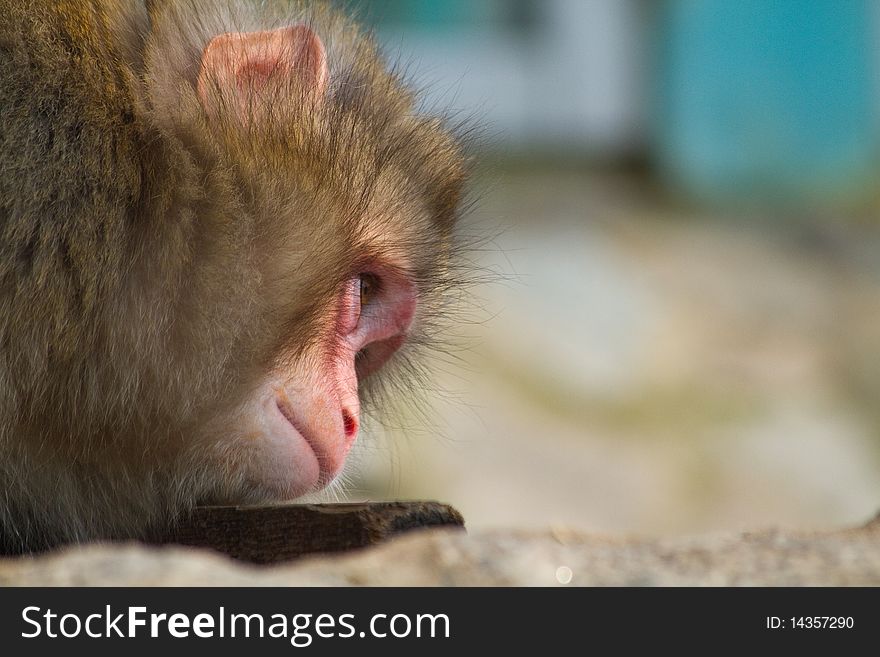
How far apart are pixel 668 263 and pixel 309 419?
593 cm

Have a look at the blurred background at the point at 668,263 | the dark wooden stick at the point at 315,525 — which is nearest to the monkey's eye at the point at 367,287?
the dark wooden stick at the point at 315,525

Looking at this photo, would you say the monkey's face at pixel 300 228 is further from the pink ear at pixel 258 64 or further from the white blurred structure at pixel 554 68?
the white blurred structure at pixel 554 68

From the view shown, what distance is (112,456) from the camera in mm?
2727

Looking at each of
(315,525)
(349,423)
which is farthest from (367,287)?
(315,525)

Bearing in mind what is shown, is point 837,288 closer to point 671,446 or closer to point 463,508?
point 671,446

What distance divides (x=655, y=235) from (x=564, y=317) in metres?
1.13

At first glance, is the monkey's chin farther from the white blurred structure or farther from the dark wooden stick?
the white blurred structure

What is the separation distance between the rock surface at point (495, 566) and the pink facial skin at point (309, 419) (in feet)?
2.12

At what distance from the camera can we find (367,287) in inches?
120

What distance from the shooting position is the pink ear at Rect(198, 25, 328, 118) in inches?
109

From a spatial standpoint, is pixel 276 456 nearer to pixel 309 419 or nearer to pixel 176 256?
pixel 309 419

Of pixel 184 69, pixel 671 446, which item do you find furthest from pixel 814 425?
pixel 184 69

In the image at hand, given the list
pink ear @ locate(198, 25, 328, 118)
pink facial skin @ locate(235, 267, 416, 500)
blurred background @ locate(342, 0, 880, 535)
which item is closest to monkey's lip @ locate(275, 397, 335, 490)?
pink facial skin @ locate(235, 267, 416, 500)

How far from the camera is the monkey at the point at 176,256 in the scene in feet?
8.27
